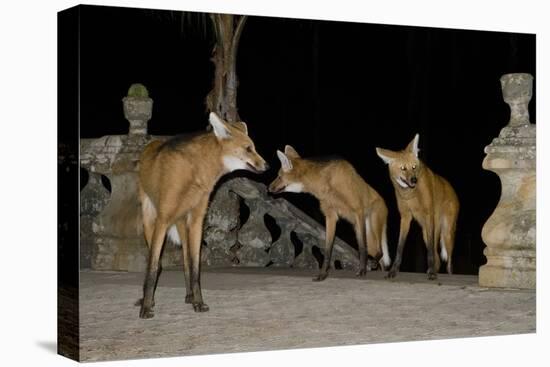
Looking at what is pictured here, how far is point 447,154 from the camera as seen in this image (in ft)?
36.2

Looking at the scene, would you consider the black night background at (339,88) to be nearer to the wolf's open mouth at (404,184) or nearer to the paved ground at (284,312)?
the wolf's open mouth at (404,184)

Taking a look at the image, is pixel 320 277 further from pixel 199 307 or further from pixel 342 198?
pixel 199 307

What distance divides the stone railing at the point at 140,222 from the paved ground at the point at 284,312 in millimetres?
188

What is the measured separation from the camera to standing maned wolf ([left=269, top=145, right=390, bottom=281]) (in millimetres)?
10641

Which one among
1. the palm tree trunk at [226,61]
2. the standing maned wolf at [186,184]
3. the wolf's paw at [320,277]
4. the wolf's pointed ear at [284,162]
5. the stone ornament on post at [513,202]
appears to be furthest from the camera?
the stone ornament on post at [513,202]

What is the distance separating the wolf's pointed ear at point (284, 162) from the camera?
34.1 feet

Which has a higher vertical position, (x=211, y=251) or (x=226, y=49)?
(x=226, y=49)

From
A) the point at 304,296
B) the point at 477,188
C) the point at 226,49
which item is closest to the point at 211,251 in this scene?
the point at 304,296

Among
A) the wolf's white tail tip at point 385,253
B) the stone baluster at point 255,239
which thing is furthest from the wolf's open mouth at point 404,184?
the stone baluster at point 255,239

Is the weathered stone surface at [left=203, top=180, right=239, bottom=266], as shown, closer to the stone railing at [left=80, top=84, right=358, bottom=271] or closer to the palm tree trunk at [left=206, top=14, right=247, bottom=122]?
the stone railing at [left=80, top=84, right=358, bottom=271]

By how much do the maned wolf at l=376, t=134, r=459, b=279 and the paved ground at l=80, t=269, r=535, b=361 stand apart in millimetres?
253

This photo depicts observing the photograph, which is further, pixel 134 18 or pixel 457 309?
pixel 457 309

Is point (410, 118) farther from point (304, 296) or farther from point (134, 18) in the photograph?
point (134, 18)

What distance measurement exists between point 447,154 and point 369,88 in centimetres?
101
